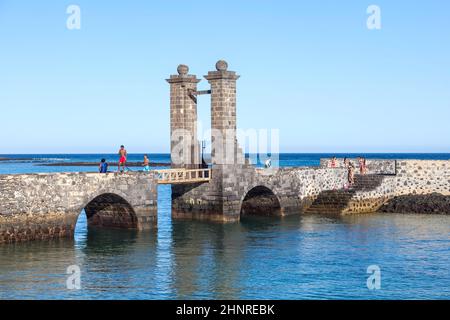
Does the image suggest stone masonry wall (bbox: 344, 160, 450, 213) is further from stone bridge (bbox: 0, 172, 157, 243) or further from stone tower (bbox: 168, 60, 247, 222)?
stone bridge (bbox: 0, 172, 157, 243)

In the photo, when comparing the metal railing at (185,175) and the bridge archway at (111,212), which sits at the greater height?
the metal railing at (185,175)

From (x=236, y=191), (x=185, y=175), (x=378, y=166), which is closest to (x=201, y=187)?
(x=185, y=175)

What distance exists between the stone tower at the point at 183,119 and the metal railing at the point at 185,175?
759 mm

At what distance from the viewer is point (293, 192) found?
4038cm

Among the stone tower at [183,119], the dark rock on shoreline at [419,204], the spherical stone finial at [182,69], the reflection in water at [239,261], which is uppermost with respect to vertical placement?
the spherical stone finial at [182,69]

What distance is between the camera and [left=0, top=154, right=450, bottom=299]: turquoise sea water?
69.8 ft

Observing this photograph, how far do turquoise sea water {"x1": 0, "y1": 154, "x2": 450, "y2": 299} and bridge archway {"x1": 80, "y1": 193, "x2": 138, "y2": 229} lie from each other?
0.69 metres

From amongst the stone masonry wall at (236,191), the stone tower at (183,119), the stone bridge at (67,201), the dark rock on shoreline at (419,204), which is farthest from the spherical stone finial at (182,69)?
the dark rock on shoreline at (419,204)

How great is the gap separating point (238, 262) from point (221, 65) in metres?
12.6

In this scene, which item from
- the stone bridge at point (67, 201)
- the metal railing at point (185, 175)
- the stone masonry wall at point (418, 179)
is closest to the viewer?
the stone bridge at point (67, 201)

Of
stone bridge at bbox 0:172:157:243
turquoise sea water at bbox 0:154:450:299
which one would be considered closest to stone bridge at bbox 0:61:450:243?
stone bridge at bbox 0:172:157:243

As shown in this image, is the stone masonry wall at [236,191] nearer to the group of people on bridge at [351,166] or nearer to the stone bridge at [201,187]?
the stone bridge at [201,187]

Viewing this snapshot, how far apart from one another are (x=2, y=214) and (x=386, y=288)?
13599 millimetres

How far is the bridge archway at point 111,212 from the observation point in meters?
32.5
